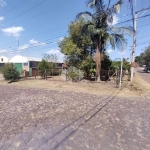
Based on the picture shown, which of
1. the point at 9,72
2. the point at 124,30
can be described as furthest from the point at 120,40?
the point at 9,72

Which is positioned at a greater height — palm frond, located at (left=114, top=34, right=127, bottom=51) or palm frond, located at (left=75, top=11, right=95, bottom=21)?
palm frond, located at (left=75, top=11, right=95, bottom=21)

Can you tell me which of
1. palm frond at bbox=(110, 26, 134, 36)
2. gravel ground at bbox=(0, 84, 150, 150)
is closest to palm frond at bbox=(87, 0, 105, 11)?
palm frond at bbox=(110, 26, 134, 36)

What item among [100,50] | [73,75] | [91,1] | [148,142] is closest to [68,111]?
[148,142]

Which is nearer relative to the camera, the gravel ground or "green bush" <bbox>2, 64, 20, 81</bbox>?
the gravel ground

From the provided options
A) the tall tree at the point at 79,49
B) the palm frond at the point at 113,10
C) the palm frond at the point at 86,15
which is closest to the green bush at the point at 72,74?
the tall tree at the point at 79,49

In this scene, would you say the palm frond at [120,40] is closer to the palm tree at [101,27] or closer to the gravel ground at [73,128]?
the palm tree at [101,27]

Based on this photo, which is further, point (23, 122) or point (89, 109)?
point (89, 109)

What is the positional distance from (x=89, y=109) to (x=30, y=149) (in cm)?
329

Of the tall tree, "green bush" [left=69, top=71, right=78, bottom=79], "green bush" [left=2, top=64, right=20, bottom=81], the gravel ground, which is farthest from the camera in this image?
the tall tree

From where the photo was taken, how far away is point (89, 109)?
6.12 metres

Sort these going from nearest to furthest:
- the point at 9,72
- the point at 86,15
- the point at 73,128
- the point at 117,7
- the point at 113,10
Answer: the point at 73,128
the point at 117,7
the point at 113,10
the point at 86,15
the point at 9,72

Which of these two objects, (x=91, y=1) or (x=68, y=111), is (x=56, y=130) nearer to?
(x=68, y=111)

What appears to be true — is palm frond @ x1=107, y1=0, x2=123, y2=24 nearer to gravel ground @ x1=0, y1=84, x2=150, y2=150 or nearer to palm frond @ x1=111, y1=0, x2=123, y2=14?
palm frond @ x1=111, y1=0, x2=123, y2=14

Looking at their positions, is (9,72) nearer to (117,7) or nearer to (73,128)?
(117,7)
